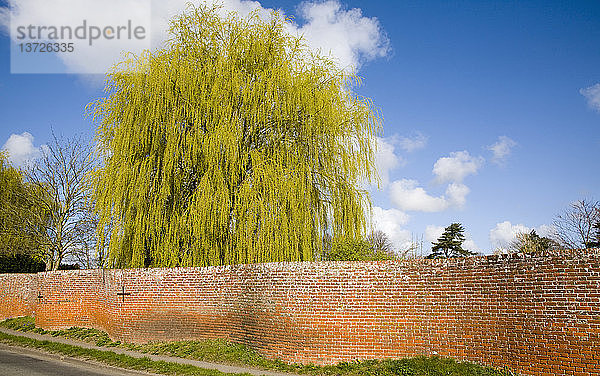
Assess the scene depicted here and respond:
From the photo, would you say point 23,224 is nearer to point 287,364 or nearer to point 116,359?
point 116,359

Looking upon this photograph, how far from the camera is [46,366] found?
1205cm

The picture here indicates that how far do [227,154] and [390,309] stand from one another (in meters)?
8.42

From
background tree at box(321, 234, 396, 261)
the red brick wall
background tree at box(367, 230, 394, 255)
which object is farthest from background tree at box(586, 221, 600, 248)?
the red brick wall

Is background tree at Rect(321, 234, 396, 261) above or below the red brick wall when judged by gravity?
above

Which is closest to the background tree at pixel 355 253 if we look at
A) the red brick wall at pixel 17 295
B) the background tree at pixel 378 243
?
the background tree at pixel 378 243

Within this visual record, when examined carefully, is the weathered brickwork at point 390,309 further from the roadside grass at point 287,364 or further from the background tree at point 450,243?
the background tree at point 450,243

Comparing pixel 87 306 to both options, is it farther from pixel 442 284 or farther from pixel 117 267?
pixel 442 284

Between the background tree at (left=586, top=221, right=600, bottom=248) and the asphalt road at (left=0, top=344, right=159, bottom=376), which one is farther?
the background tree at (left=586, top=221, right=600, bottom=248)

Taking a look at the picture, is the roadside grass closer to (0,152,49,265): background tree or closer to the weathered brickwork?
the weathered brickwork

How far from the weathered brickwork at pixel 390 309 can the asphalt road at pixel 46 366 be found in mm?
2099

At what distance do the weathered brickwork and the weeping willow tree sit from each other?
7.16ft

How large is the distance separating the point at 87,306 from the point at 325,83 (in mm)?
11700

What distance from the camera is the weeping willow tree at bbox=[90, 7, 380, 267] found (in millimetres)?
15734

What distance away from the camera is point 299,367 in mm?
10367
